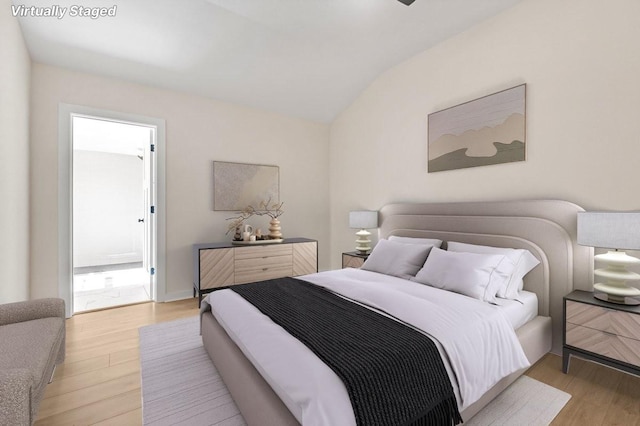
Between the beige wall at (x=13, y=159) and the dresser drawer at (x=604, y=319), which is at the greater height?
the beige wall at (x=13, y=159)

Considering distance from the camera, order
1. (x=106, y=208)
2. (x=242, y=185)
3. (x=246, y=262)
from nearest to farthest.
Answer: (x=246, y=262)
(x=242, y=185)
(x=106, y=208)

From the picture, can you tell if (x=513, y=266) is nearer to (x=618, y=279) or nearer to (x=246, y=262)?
(x=618, y=279)

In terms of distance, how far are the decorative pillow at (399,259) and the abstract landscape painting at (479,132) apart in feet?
3.40

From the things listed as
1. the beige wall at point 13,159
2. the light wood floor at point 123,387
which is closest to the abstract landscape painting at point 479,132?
the light wood floor at point 123,387

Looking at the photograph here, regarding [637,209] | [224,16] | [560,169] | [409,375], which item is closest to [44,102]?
[224,16]

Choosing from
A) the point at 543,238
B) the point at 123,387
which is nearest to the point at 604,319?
the point at 543,238

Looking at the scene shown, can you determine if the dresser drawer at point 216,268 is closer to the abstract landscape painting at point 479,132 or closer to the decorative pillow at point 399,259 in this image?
the decorative pillow at point 399,259

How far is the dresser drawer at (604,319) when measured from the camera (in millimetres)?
1802

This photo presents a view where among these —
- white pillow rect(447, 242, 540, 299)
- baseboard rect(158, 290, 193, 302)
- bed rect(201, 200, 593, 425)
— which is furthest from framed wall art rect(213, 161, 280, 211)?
white pillow rect(447, 242, 540, 299)

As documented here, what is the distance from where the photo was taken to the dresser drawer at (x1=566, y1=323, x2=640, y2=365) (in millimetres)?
1803

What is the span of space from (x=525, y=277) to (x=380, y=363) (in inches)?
76.7

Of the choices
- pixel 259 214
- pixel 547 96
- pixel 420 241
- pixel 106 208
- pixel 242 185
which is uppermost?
pixel 547 96

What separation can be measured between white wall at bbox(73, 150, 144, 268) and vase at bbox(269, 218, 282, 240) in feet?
11.4

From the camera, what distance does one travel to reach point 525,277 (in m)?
2.49
